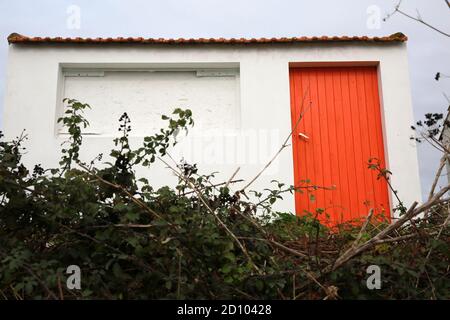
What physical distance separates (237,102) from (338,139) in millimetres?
1744

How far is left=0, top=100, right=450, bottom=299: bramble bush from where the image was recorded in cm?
323

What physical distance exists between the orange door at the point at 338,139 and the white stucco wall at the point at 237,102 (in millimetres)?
230

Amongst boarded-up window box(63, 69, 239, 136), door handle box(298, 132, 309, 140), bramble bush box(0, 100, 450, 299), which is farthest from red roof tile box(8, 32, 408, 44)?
bramble bush box(0, 100, 450, 299)

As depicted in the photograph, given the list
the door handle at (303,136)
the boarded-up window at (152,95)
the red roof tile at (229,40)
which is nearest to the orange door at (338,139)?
the door handle at (303,136)

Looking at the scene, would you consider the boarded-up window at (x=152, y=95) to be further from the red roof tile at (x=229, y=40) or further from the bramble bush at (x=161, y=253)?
the bramble bush at (x=161, y=253)

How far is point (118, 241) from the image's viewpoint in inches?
132

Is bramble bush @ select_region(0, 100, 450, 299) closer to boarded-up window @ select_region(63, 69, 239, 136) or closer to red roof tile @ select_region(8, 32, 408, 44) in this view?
boarded-up window @ select_region(63, 69, 239, 136)

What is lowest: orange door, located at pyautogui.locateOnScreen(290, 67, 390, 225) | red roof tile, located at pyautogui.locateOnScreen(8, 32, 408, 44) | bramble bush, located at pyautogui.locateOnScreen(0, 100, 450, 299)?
bramble bush, located at pyautogui.locateOnScreen(0, 100, 450, 299)

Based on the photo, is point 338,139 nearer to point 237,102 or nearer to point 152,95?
point 237,102

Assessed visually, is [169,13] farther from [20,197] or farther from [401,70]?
[20,197]

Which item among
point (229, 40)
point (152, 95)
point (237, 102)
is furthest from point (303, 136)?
point (152, 95)

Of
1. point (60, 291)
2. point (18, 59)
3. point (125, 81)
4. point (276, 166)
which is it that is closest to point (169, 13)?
point (125, 81)

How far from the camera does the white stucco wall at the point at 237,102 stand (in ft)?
24.3

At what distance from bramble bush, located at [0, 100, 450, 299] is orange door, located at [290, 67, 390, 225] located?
3769 mm
